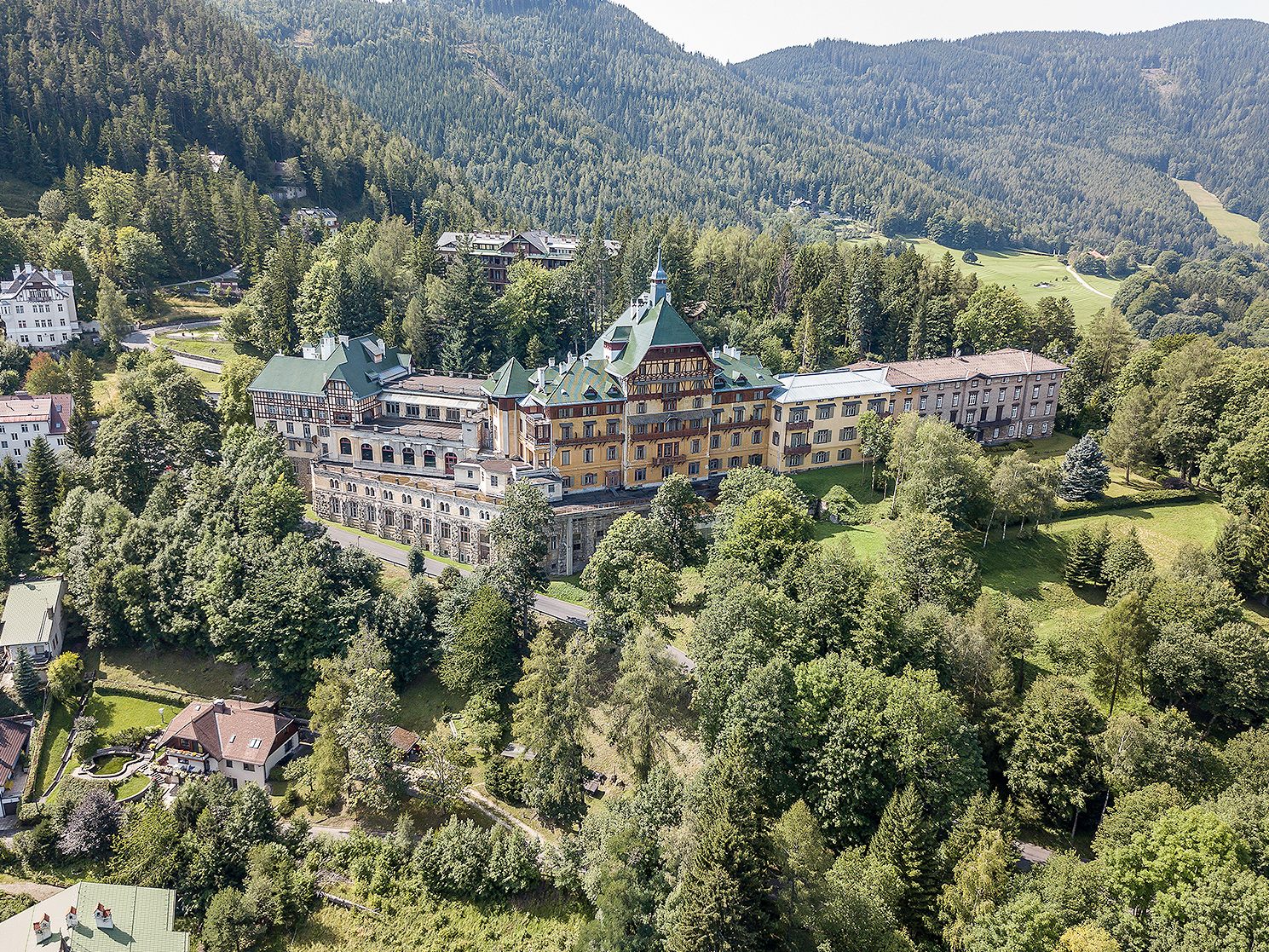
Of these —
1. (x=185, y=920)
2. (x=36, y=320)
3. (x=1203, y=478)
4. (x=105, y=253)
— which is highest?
(x=105, y=253)

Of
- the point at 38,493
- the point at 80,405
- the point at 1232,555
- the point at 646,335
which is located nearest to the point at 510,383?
the point at 646,335

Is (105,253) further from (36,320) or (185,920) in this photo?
(185,920)

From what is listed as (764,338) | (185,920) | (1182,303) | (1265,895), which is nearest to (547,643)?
(185,920)

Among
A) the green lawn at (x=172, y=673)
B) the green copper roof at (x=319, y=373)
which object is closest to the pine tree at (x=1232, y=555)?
the green lawn at (x=172, y=673)

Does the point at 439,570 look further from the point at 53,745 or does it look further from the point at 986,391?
the point at 986,391

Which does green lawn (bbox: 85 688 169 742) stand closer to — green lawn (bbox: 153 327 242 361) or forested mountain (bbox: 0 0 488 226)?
green lawn (bbox: 153 327 242 361)

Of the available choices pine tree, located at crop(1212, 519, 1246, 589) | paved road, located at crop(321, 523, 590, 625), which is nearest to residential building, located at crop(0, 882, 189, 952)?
paved road, located at crop(321, 523, 590, 625)
